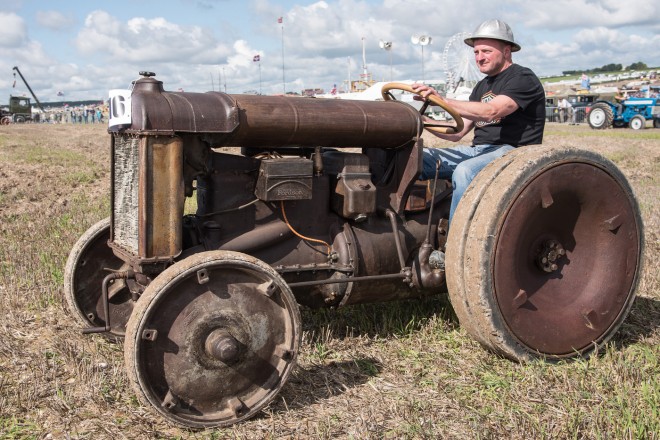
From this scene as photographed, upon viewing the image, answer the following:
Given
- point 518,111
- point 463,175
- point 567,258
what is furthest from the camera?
point 518,111

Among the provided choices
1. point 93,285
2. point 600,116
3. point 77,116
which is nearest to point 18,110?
point 77,116

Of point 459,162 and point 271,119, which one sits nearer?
point 271,119

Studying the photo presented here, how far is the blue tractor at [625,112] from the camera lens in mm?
32094

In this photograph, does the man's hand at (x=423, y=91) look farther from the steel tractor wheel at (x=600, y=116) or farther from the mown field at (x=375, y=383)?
the steel tractor wheel at (x=600, y=116)

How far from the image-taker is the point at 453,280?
372 centimetres

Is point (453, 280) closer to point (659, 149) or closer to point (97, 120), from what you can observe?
point (659, 149)

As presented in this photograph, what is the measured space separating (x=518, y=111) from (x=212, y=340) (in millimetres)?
2690

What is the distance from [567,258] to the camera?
4.08 m

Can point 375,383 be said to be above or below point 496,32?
below

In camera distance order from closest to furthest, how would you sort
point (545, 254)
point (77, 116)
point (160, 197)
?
1. point (160, 197)
2. point (545, 254)
3. point (77, 116)

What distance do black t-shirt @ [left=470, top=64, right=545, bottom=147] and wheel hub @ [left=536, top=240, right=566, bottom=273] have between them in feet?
3.05

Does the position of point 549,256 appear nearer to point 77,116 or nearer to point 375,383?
point 375,383

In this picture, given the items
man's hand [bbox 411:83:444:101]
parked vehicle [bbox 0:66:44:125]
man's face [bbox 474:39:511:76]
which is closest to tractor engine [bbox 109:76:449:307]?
man's hand [bbox 411:83:444:101]

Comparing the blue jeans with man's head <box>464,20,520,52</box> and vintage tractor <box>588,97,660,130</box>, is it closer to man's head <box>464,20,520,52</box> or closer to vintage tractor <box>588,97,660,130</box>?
man's head <box>464,20,520,52</box>
